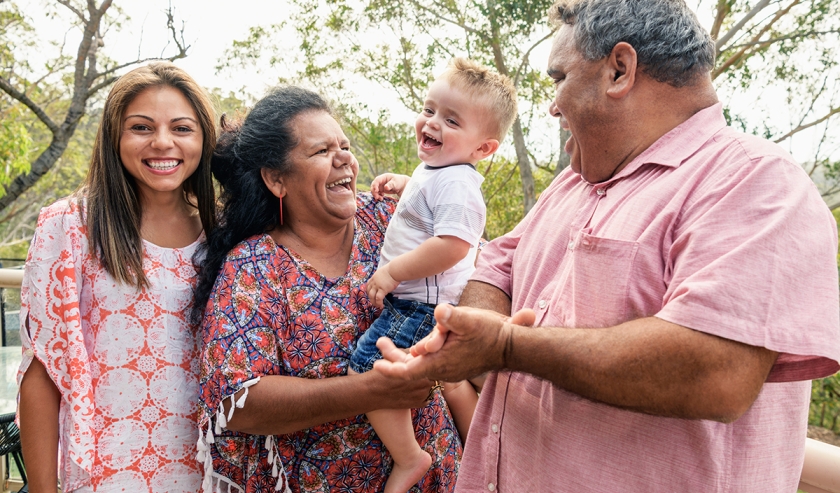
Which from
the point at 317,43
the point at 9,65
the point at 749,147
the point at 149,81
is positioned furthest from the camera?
the point at 9,65

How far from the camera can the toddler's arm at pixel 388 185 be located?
2.46m

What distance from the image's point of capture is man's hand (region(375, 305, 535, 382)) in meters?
1.29

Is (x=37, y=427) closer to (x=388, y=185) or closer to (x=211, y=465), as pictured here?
(x=211, y=465)

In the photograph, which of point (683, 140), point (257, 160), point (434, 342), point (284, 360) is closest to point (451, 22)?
point (257, 160)

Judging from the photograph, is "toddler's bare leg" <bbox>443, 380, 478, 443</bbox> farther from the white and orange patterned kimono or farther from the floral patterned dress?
the white and orange patterned kimono

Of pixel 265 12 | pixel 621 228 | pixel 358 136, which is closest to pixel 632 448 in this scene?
pixel 621 228

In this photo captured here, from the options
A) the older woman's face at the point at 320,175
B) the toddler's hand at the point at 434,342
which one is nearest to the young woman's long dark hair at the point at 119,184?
the older woman's face at the point at 320,175

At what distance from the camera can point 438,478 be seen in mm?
2180

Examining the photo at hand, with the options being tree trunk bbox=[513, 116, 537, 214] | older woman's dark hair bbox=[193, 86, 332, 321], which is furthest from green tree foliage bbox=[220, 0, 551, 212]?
older woman's dark hair bbox=[193, 86, 332, 321]

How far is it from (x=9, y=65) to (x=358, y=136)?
515cm

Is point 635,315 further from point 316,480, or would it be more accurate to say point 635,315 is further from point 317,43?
point 317,43

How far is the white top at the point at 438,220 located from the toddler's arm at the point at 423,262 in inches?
1.2

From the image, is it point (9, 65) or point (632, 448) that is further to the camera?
point (9, 65)

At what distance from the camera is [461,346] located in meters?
1.33
